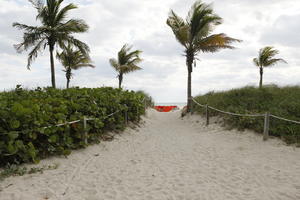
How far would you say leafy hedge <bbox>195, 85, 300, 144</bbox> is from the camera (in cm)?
639

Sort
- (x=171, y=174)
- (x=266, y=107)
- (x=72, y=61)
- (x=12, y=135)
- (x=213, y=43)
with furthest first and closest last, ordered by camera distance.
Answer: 1. (x=72, y=61)
2. (x=213, y=43)
3. (x=266, y=107)
4. (x=171, y=174)
5. (x=12, y=135)

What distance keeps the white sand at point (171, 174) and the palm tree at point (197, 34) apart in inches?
279

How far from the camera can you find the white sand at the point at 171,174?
3314 millimetres

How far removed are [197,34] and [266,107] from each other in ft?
20.0

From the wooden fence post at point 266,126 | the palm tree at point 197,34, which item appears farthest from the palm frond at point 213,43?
the wooden fence post at point 266,126

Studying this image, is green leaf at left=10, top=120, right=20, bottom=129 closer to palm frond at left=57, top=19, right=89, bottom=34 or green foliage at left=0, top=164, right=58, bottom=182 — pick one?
green foliage at left=0, top=164, right=58, bottom=182

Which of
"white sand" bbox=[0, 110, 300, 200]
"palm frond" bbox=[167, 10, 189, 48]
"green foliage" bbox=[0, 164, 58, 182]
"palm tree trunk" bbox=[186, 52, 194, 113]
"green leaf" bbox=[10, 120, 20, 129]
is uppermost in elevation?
"palm frond" bbox=[167, 10, 189, 48]

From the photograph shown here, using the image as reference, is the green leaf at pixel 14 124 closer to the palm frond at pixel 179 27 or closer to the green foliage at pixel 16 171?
the green foliage at pixel 16 171

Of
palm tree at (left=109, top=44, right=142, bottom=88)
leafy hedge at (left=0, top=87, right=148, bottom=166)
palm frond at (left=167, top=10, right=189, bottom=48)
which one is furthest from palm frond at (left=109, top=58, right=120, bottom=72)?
leafy hedge at (left=0, top=87, right=148, bottom=166)

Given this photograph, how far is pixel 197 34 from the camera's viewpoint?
41.3 feet

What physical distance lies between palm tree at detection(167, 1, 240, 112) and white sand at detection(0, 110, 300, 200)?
7096mm

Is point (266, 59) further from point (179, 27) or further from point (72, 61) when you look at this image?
point (72, 61)

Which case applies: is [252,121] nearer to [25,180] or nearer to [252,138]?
[252,138]

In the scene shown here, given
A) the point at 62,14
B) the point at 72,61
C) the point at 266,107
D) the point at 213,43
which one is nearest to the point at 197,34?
the point at 213,43
